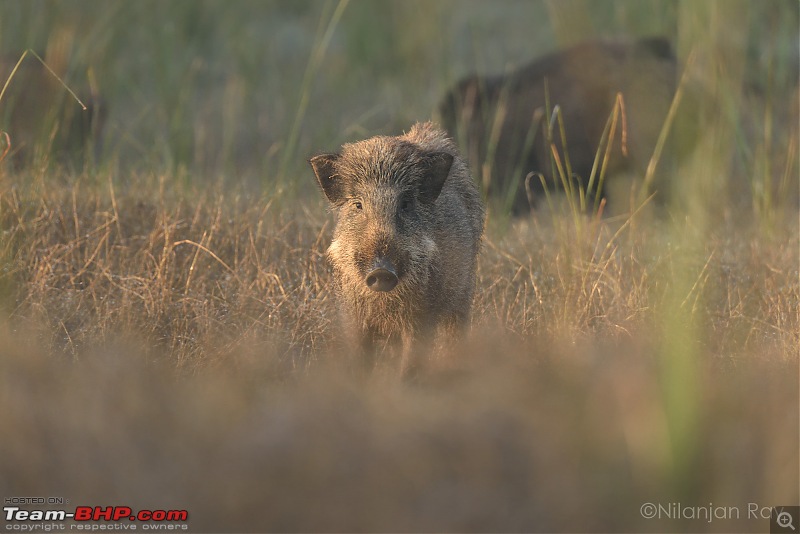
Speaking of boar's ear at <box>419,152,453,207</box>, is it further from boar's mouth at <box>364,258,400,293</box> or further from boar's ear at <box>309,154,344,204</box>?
boar's mouth at <box>364,258,400,293</box>

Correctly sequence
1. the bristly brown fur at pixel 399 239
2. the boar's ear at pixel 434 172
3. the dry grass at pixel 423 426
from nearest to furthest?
the dry grass at pixel 423 426 → the bristly brown fur at pixel 399 239 → the boar's ear at pixel 434 172

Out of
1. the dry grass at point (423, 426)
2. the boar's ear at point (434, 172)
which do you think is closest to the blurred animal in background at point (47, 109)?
the dry grass at point (423, 426)

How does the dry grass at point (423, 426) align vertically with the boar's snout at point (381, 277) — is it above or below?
above

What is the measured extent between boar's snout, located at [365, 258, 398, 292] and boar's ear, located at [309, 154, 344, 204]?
2.11ft

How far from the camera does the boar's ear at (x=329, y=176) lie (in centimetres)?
412

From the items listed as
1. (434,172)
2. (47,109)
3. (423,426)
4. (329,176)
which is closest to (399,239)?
(434,172)

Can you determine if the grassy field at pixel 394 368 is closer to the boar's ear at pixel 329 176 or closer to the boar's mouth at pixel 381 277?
the boar's mouth at pixel 381 277

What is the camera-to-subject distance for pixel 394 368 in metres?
3.83

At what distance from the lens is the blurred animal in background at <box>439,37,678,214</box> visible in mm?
7078

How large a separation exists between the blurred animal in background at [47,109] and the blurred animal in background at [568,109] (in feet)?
8.57

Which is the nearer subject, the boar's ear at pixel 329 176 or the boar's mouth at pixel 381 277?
the boar's mouth at pixel 381 277

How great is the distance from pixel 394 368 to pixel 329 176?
34.3 inches

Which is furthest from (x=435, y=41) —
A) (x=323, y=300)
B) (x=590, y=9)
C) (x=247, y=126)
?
(x=323, y=300)

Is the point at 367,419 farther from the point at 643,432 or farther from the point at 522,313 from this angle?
the point at 522,313
